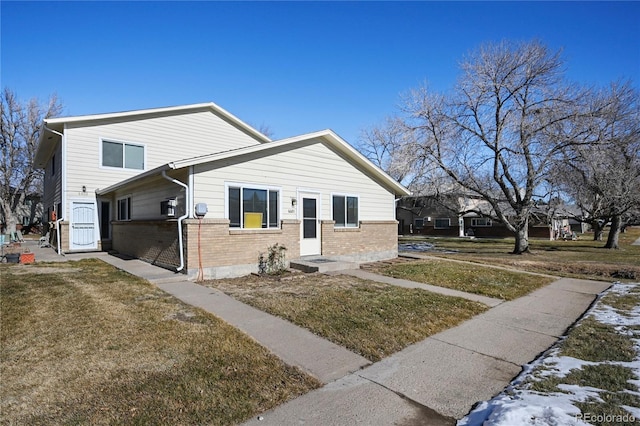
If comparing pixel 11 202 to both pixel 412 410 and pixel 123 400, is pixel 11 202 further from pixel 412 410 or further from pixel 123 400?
pixel 412 410

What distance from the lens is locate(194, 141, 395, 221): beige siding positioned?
9562 mm

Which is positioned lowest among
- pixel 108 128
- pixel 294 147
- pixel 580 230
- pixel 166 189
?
pixel 580 230

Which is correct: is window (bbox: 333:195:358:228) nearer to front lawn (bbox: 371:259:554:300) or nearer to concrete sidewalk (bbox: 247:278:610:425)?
front lawn (bbox: 371:259:554:300)

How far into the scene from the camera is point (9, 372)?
3.76 meters

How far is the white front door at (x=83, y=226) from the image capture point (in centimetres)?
1496

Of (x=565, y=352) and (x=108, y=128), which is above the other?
(x=108, y=128)

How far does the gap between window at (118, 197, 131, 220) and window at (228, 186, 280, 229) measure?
6177mm

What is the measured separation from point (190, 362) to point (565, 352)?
15.3 ft

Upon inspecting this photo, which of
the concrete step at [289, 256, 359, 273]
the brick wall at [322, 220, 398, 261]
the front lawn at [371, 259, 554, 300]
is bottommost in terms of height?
the front lawn at [371, 259, 554, 300]

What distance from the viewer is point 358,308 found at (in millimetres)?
6461

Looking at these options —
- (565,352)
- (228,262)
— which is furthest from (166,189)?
(565,352)

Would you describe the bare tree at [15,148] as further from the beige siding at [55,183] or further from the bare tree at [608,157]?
the bare tree at [608,157]

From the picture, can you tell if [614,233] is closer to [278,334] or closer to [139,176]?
[278,334]

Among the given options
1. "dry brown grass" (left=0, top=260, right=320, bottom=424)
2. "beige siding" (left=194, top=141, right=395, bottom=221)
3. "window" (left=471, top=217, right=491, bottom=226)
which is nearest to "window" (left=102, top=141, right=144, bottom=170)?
"beige siding" (left=194, top=141, right=395, bottom=221)
